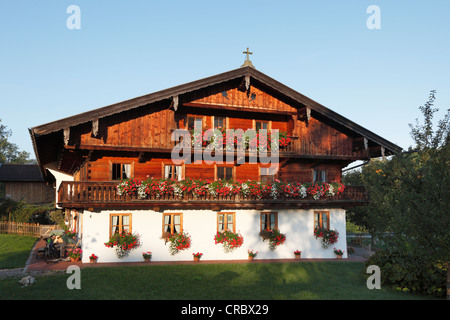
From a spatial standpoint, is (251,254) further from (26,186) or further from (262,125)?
(26,186)

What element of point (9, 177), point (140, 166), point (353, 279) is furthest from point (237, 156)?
point (9, 177)

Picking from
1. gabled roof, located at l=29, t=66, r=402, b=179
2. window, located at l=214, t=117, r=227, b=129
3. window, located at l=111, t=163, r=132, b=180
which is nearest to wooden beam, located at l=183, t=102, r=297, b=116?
gabled roof, located at l=29, t=66, r=402, b=179

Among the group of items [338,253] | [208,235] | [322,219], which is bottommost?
[338,253]

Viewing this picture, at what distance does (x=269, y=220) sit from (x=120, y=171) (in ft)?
30.5

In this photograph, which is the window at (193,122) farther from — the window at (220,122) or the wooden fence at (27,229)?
the wooden fence at (27,229)

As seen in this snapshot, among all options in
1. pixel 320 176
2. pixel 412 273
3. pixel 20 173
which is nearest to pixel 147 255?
pixel 320 176

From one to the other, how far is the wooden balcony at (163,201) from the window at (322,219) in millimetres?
592

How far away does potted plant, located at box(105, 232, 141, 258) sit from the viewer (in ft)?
63.2

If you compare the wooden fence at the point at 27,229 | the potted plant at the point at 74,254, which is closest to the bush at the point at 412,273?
the potted plant at the point at 74,254

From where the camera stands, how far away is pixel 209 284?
15.2 meters

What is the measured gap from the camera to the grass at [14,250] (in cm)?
1920

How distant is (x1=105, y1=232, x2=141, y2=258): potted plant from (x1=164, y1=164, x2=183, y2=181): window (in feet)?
13.6

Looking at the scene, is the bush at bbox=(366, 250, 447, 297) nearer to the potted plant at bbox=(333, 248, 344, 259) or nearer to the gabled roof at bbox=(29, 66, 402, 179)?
the potted plant at bbox=(333, 248, 344, 259)

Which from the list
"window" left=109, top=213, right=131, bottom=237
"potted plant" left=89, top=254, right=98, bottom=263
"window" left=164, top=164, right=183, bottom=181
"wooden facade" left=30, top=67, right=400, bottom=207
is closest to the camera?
"potted plant" left=89, top=254, right=98, bottom=263
